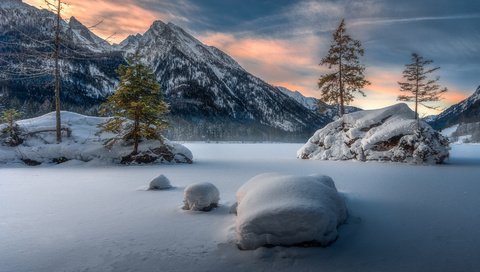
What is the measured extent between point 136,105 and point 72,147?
4309 mm

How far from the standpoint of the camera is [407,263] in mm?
3240

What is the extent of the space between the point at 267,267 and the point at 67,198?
5811 mm

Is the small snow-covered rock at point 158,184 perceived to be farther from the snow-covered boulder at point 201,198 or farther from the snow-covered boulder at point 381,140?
the snow-covered boulder at point 381,140

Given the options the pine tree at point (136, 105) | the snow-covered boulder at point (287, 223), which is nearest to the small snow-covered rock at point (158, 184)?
the snow-covered boulder at point (287, 223)

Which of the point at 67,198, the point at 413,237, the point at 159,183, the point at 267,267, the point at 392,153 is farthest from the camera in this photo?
the point at 392,153

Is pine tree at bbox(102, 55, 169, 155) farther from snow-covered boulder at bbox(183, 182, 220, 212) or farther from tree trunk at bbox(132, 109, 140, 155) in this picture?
snow-covered boulder at bbox(183, 182, 220, 212)

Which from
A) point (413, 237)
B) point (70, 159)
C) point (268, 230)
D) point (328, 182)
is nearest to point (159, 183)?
point (328, 182)

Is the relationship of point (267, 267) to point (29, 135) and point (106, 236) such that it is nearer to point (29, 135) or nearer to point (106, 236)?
point (106, 236)

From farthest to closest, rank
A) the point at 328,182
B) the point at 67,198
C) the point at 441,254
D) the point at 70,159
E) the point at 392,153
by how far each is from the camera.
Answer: the point at 392,153
the point at 70,159
the point at 67,198
the point at 328,182
the point at 441,254

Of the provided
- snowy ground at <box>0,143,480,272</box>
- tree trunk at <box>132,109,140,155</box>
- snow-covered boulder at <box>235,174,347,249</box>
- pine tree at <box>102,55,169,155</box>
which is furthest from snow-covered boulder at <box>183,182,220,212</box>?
tree trunk at <box>132,109,140,155</box>

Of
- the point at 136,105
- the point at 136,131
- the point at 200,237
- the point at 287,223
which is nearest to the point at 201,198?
the point at 200,237

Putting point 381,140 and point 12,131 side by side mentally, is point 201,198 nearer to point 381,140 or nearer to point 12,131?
point 381,140

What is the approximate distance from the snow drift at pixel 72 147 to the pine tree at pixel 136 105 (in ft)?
2.06

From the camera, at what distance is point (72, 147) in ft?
53.4
